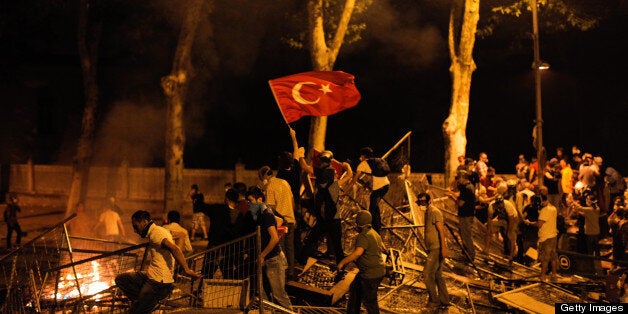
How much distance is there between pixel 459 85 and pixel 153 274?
13.4 m

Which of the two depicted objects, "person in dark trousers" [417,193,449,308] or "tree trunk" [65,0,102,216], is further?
"tree trunk" [65,0,102,216]

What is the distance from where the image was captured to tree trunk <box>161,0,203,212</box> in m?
19.7

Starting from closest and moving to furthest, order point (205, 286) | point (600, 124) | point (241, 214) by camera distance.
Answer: point (205, 286)
point (241, 214)
point (600, 124)

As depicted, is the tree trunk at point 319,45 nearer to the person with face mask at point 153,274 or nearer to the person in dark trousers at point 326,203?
the person in dark trousers at point 326,203

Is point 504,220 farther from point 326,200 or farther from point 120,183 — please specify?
point 120,183

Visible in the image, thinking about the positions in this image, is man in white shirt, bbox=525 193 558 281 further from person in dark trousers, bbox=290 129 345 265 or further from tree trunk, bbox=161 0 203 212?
tree trunk, bbox=161 0 203 212

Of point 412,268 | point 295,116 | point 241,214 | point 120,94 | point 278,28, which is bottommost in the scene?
point 412,268

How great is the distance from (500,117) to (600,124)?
13.1ft

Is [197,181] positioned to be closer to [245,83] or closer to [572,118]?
[245,83]

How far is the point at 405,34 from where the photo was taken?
95.3ft

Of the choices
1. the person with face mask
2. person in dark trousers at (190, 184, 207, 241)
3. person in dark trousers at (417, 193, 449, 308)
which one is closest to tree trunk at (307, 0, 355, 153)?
person in dark trousers at (190, 184, 207, 241)

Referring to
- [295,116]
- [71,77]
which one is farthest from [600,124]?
[71,77]

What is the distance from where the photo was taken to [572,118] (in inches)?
1054

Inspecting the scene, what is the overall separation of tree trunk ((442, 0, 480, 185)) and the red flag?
7.73m
